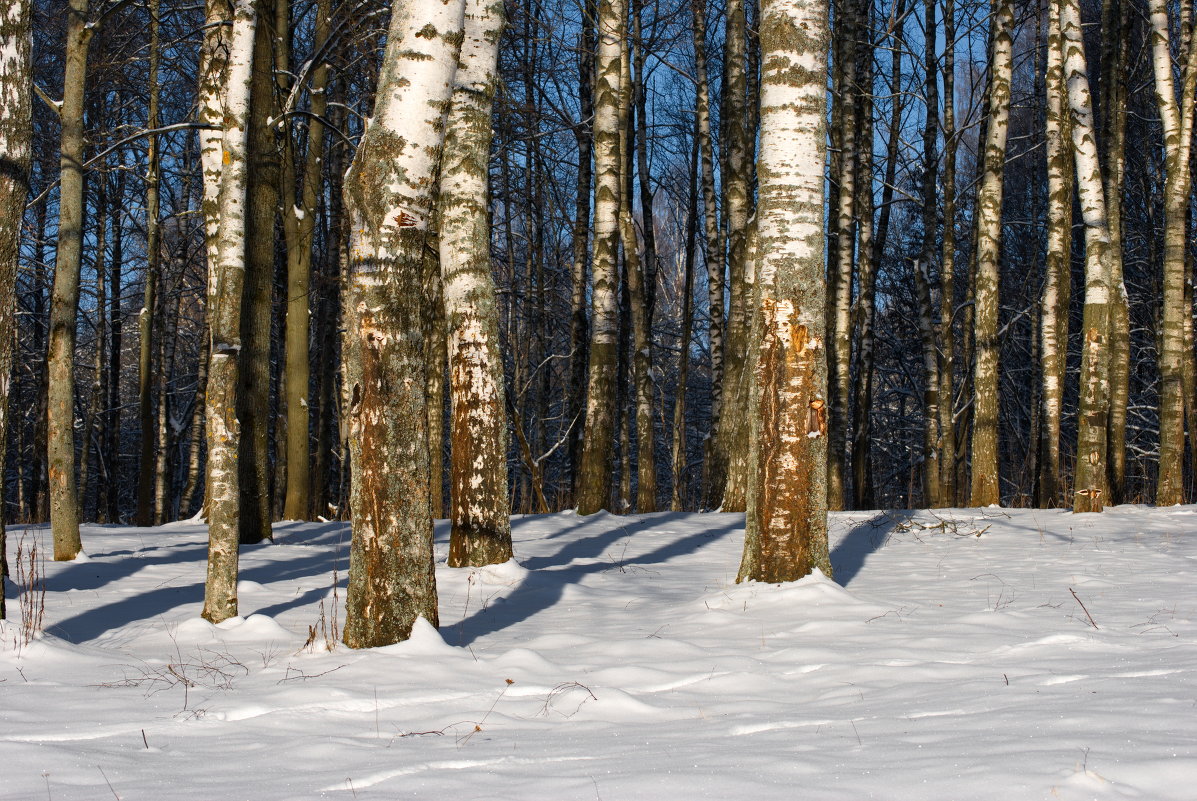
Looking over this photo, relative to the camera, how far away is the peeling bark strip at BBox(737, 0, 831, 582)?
5.78m

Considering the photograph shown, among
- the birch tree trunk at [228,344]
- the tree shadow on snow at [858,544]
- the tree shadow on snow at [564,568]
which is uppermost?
the birch tree trunk at [228,344]

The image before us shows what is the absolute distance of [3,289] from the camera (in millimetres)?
4762

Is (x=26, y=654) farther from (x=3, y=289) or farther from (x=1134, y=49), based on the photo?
(x=1134, y=49)

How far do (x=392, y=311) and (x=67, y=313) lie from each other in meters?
5.79

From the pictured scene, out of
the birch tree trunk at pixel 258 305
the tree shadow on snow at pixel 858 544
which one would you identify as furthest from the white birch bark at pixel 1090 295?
the birch tree trunk at pixel 258 305

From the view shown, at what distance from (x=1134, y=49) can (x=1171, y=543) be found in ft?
56.6

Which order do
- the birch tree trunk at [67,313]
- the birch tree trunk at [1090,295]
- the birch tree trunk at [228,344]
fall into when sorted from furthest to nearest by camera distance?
1. the birch tree trunk at [1090,295]
2. the birch tree trunk at [67,313]
3. the birch tree trunk at [228,344]

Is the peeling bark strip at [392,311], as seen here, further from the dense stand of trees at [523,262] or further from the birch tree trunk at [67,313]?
the birch tree trunk at [67,313]

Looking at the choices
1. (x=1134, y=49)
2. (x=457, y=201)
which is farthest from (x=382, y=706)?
(x=1134, y=49)

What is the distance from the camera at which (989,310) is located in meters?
12.1

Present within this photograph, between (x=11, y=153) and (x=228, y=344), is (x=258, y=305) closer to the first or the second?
(x=228, y=344)

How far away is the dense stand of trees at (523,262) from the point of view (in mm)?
4695

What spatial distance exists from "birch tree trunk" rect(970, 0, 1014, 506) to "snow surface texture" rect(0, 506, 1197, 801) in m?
4.48

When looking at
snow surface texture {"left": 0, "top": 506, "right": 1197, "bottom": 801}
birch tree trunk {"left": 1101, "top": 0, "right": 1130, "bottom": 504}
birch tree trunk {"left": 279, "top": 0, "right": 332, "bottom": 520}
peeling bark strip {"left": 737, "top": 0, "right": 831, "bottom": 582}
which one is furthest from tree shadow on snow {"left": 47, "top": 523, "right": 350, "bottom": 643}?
birch tree trunk {"left": 1101, "top": 0, "right": 1130, "bottom": 504}
